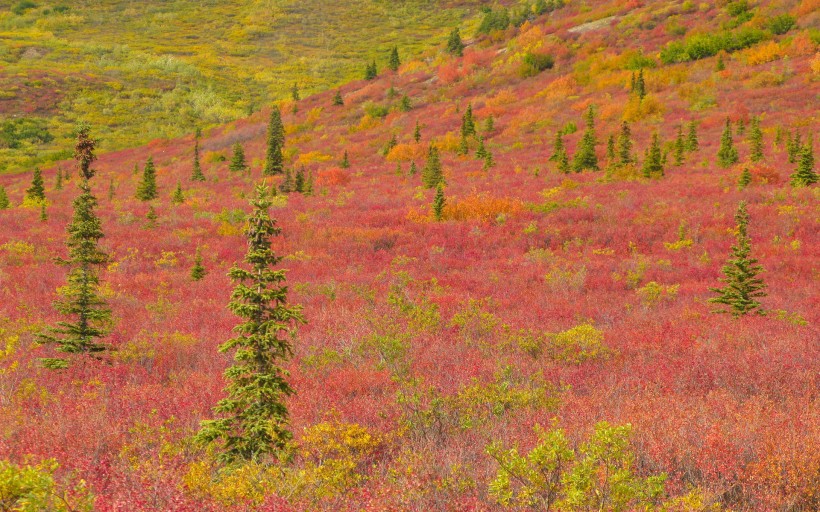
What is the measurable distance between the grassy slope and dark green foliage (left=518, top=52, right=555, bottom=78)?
138 feet

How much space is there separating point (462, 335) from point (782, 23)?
50298 millimetres

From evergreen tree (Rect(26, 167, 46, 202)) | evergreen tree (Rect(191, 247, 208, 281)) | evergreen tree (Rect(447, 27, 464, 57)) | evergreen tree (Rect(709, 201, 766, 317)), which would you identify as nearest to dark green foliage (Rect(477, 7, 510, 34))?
evergreen tree (Rect(447, 27, 464, 57))

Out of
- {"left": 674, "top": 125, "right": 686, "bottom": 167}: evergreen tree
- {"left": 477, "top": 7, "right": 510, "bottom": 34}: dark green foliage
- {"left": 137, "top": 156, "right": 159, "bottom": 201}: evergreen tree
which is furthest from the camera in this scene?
{"left": 477, "top": 7, "right": 510, "bottom": 34}: dark green foliage

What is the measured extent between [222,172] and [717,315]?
119 feet

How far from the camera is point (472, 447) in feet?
16.3

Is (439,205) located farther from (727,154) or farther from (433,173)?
(727,154)

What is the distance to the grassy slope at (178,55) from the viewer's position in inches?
2677

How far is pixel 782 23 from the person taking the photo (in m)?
42.9

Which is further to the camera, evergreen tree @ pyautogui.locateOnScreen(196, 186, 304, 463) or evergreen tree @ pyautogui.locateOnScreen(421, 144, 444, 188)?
evergreen tree @ pyautogui.locateOnScreen(421, 144, 444, 188)

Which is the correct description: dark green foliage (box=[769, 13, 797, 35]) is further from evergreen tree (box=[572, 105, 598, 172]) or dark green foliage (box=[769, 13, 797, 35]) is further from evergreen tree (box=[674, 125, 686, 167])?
evergreen tree (box=[572, 105, 598, 172])

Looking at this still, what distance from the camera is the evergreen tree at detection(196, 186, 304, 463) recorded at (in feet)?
15.7

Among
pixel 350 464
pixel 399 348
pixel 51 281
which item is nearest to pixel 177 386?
pixel 399 348

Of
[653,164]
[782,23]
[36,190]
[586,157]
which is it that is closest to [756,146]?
[653,164]

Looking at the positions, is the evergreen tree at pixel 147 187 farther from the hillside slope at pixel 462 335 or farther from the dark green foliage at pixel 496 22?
the dark green foliage at pixel 496 22
